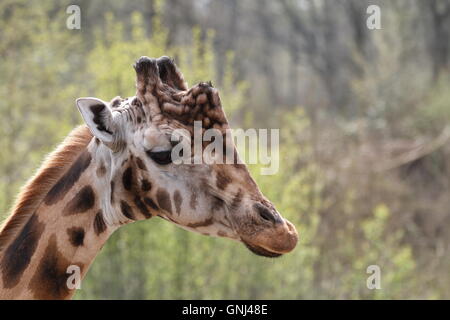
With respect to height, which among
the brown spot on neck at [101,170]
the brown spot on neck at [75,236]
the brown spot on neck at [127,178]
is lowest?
the brown spot on neck at [75,236]

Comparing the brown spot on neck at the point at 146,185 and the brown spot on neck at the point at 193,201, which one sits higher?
the brown spot on neck at the point at 146,185

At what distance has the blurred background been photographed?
10469 mm

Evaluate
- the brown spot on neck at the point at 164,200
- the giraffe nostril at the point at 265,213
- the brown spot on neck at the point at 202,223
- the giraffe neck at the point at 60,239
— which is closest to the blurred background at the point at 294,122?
the giraffe neck at the point at 60,239

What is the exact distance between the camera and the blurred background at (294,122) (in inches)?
412

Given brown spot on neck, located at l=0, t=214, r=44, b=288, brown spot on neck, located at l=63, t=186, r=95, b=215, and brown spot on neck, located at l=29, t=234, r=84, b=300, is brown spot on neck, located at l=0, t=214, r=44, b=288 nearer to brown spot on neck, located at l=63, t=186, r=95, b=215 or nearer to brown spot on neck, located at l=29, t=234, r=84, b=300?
brown spot on neck, located at l=29, t=234, r=84, b=300

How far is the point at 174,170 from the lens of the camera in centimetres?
412

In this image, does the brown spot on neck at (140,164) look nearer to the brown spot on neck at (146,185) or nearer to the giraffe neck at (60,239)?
the brown spot on neck at (146,185)

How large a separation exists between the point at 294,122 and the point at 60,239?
8918 mm

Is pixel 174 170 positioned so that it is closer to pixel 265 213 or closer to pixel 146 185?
pixel 146 185

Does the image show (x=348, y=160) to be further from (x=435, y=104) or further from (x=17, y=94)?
(x=17, y=94)

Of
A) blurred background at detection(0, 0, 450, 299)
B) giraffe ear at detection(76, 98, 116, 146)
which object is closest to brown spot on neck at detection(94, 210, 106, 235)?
giraffe ear at detection(76, 98, 116, 146)

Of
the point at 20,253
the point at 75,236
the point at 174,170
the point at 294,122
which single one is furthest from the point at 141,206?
the point at 294,122

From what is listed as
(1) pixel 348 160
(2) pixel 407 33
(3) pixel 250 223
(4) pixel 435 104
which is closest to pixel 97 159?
(3) pixel 250 223

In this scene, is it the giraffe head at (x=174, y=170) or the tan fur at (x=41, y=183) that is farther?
the tan fur at (x=41, y=183)
